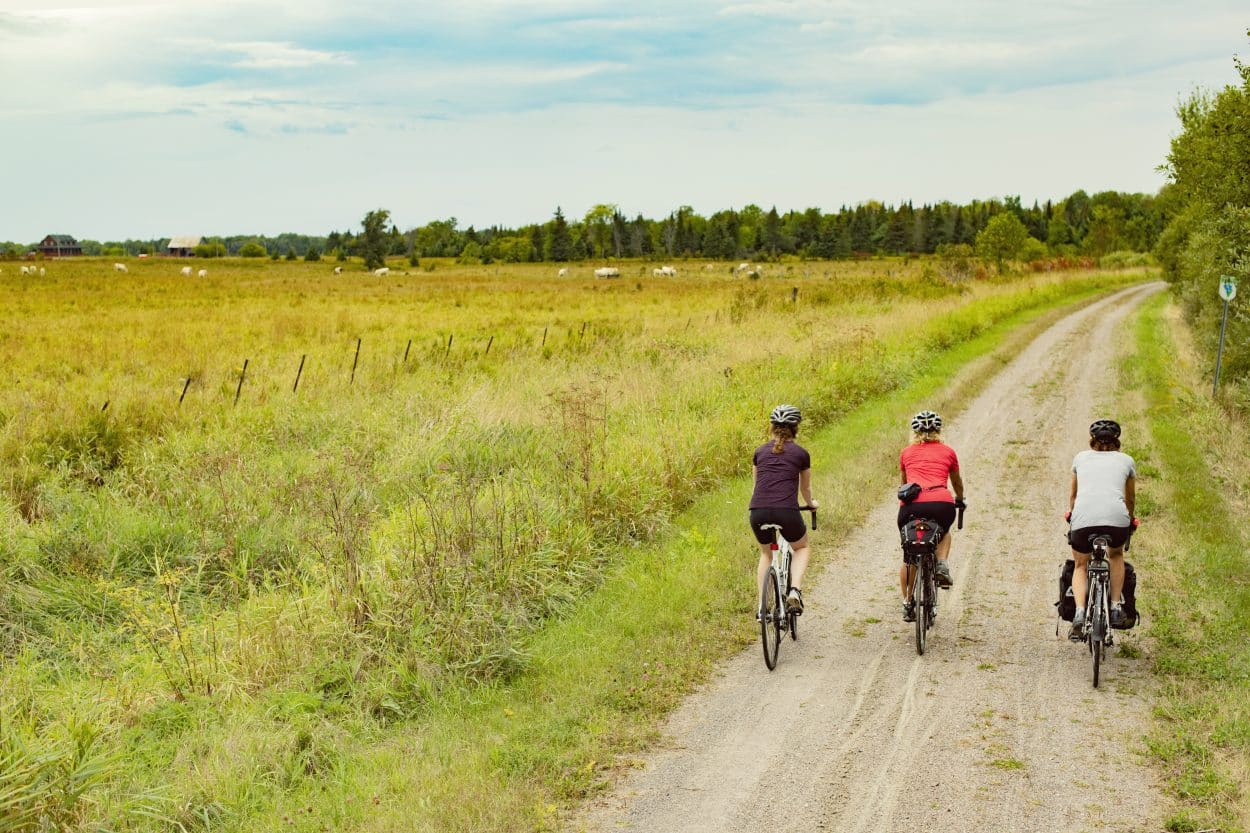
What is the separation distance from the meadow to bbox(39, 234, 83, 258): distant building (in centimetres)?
15643

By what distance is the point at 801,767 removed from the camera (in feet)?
19.4

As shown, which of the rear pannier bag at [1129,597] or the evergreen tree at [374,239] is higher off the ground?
the evergreen tree at [374,239]

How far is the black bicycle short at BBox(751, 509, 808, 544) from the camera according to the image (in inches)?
297

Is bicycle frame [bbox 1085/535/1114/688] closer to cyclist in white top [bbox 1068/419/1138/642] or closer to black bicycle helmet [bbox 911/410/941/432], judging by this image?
cyclist in white top [bbox 1068/419/1138/642]

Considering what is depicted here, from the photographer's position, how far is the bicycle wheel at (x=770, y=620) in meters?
7.37

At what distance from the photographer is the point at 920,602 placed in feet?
25.0

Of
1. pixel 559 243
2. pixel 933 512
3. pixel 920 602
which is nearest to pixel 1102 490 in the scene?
pixel 933 512

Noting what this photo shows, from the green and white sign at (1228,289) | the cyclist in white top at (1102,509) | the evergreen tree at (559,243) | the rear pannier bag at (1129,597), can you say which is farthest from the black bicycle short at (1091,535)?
the evergreen tree at (559,243)

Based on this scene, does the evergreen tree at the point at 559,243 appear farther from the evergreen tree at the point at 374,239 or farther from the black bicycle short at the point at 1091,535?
the black bicycle short at the point at 1091,535

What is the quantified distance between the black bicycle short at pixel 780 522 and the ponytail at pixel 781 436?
0.50 meters

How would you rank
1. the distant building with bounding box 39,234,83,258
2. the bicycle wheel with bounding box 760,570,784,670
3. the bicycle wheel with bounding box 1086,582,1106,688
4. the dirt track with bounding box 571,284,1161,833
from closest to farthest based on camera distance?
the dirt track with bounding box 571,284,1161,833 → the bicycle wheel with bounding box 1086,582,1106,688 → the bicycle wheel with bounding box 760,570,784,670 → the distant building with bounding box 39,234,83,258

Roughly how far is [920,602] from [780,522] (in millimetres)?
1313

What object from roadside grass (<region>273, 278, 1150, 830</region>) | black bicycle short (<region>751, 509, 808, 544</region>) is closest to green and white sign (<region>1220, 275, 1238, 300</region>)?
roadside grass (<region>273, 278, 1150, 830</region>)

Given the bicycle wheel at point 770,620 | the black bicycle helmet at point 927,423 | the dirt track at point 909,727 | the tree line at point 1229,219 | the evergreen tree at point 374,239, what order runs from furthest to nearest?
the evergreen tree at point 374,239 < the tree line at point 1229,219 < the black bicycle helmet at point 927,423 < the bicycle wheel at point 770,620 < the dirt track at point 909,727
